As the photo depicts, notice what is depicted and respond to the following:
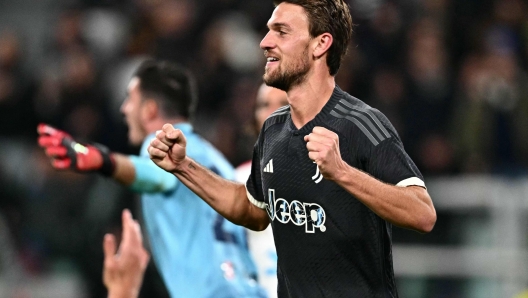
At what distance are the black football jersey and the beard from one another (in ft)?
0.57

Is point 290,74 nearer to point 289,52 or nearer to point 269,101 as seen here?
point 289,52

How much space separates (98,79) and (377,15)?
3.36 meters

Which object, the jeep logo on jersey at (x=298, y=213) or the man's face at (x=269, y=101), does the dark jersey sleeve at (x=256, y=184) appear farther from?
the man's face at (x=269, y=101)

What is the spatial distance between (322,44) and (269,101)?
85.4 inches

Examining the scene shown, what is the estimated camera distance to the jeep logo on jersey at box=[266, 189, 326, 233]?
3920 millimetres

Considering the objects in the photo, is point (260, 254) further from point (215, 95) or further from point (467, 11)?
point (467, 11)

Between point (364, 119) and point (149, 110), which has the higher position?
point (364, 119)

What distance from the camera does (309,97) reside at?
409cm

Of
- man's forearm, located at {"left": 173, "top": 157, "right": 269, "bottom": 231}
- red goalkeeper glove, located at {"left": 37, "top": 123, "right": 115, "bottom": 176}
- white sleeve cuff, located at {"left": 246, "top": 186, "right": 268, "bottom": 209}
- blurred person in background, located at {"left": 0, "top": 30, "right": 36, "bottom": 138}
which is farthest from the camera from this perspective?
blurred person in background, located at {"left": 0, "top": 30, "right": 36, "bottom": 138}

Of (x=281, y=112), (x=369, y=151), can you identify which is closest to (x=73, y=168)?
(x=281, y=112)

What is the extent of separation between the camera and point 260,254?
20.0 feet

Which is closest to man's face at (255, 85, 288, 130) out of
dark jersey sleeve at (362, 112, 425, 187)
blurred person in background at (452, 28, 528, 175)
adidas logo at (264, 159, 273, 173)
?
adidas logo at (264, 159, 273, 173)

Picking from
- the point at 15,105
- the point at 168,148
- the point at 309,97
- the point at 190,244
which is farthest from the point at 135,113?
the point at 15,105

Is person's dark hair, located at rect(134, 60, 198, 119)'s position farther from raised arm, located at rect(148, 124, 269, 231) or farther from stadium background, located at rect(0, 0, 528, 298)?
stadium background, located at rect(0, 0, 528, 298)
